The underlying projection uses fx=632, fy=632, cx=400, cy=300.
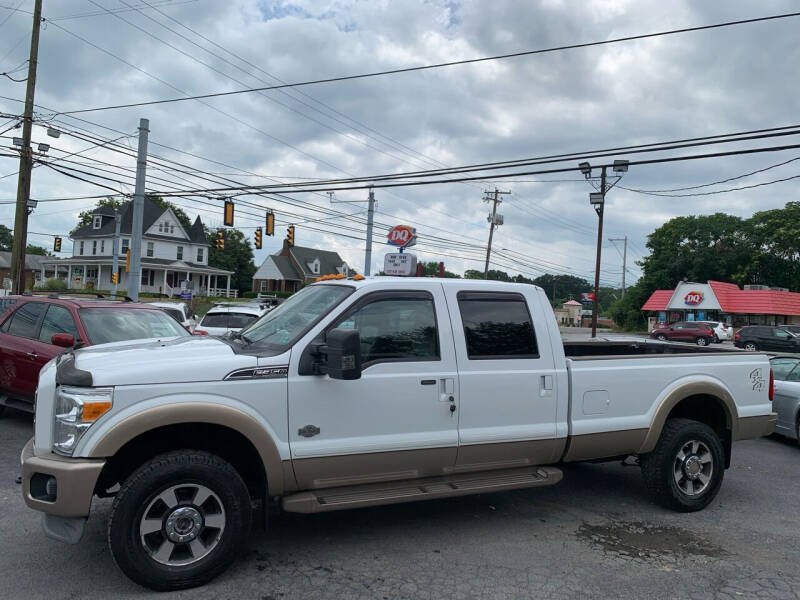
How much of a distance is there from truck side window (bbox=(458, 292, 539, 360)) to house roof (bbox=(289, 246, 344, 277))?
68.4 m

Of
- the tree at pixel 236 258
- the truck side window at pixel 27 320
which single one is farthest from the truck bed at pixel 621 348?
the tree at pixel 236 258

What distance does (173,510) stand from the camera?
376 centimetres

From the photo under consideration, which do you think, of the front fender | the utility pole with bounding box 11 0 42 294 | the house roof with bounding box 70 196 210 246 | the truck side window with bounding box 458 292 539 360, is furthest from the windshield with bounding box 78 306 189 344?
the house roof with bounding box 70 196 210 246

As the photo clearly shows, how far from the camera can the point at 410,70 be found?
15570 mm

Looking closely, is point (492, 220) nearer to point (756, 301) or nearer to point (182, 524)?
point (756, 301)

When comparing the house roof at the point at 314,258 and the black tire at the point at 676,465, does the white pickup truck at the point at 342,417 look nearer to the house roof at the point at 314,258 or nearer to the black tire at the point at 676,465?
the black tire at the point at 676,465

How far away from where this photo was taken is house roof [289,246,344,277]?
74.3m

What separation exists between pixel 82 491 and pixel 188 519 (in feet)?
2.02

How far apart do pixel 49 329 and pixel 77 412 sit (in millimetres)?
5135

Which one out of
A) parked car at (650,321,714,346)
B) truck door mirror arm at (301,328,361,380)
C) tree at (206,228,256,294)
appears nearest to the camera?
truck door mirror arm at (301,328,361,380)

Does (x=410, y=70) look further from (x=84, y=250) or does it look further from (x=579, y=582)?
(x=84, y=250)

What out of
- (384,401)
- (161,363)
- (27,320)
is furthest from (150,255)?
(384,401)

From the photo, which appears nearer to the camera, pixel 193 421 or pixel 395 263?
pixel 193 421

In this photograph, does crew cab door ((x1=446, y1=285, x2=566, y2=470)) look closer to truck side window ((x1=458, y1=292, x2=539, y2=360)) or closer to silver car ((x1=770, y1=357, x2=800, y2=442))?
truck side window ((x1=458, y1=292, x2=539, y2=360))
